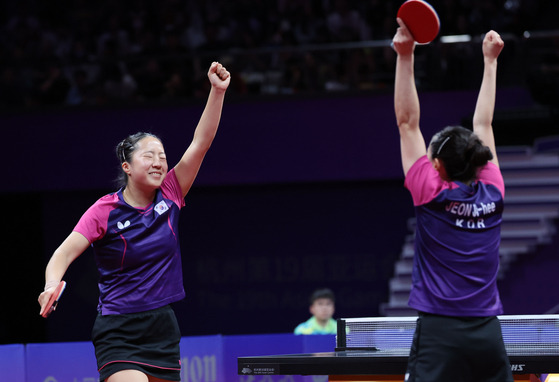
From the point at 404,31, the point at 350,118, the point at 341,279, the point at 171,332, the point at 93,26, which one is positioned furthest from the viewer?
the point at 93,26

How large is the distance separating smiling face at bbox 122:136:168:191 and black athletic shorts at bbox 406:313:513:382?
158 centimetres

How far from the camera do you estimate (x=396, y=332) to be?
4719mm

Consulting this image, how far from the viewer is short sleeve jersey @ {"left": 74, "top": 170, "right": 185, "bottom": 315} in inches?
152

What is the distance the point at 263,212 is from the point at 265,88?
1.87 metres

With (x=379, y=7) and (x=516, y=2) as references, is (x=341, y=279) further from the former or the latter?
(x=516, y=2)

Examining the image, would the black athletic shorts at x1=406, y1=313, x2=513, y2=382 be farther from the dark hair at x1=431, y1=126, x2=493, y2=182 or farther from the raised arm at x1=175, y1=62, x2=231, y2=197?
the raised arm at x1=175, y1=62, x2=231, y2=197

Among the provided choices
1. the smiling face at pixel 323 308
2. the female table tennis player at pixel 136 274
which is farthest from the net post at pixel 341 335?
the smiling face at pixel 323 308

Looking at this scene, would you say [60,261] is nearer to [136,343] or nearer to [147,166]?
[136,343]

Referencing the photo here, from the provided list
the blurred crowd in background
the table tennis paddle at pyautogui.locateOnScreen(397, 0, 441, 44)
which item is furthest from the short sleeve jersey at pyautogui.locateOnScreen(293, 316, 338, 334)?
the table tennis paddle at pyautogui.locateOnScreen(397, 0, 441, 44)

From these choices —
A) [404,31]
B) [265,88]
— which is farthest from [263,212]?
A: [404,31]

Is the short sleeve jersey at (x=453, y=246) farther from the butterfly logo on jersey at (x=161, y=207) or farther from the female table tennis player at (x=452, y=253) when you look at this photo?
→ the butterfly logo on jersey at (x=161, y=207)

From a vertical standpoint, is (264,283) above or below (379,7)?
below

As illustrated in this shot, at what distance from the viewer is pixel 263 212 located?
11539mm

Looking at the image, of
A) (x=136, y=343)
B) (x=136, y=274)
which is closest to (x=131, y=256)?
(x=136, y=274)
